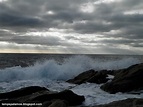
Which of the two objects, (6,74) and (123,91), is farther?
(6,74)

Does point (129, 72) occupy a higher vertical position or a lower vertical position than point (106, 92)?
higher

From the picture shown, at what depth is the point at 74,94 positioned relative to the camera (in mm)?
11172

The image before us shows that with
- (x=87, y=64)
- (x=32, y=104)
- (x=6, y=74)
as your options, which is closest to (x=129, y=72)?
(x=32, y=104)

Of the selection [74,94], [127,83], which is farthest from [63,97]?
[127,83]

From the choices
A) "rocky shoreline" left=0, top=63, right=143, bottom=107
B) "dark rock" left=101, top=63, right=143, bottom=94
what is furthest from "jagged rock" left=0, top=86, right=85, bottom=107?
"dark rock" left=101, top=63, right=143, bottom=94

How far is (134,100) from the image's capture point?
875 cm

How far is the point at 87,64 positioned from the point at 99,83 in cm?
1892

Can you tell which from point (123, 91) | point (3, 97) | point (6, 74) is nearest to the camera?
point (3, 97)

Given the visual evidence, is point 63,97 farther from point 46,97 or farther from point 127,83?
point 127,83

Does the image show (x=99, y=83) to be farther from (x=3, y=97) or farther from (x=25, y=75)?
(x=25, y=75)

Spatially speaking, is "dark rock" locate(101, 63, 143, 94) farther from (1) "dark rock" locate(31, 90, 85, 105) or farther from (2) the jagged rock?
(1) "dark rock" locate(31, 90, 85, 105)

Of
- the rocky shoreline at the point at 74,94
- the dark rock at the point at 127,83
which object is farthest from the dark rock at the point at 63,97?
the dark rock at the point at 127,83

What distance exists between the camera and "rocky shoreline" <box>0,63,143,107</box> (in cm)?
871

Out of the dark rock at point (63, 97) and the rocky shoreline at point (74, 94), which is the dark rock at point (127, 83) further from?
the dark rock at point (63, 97)
